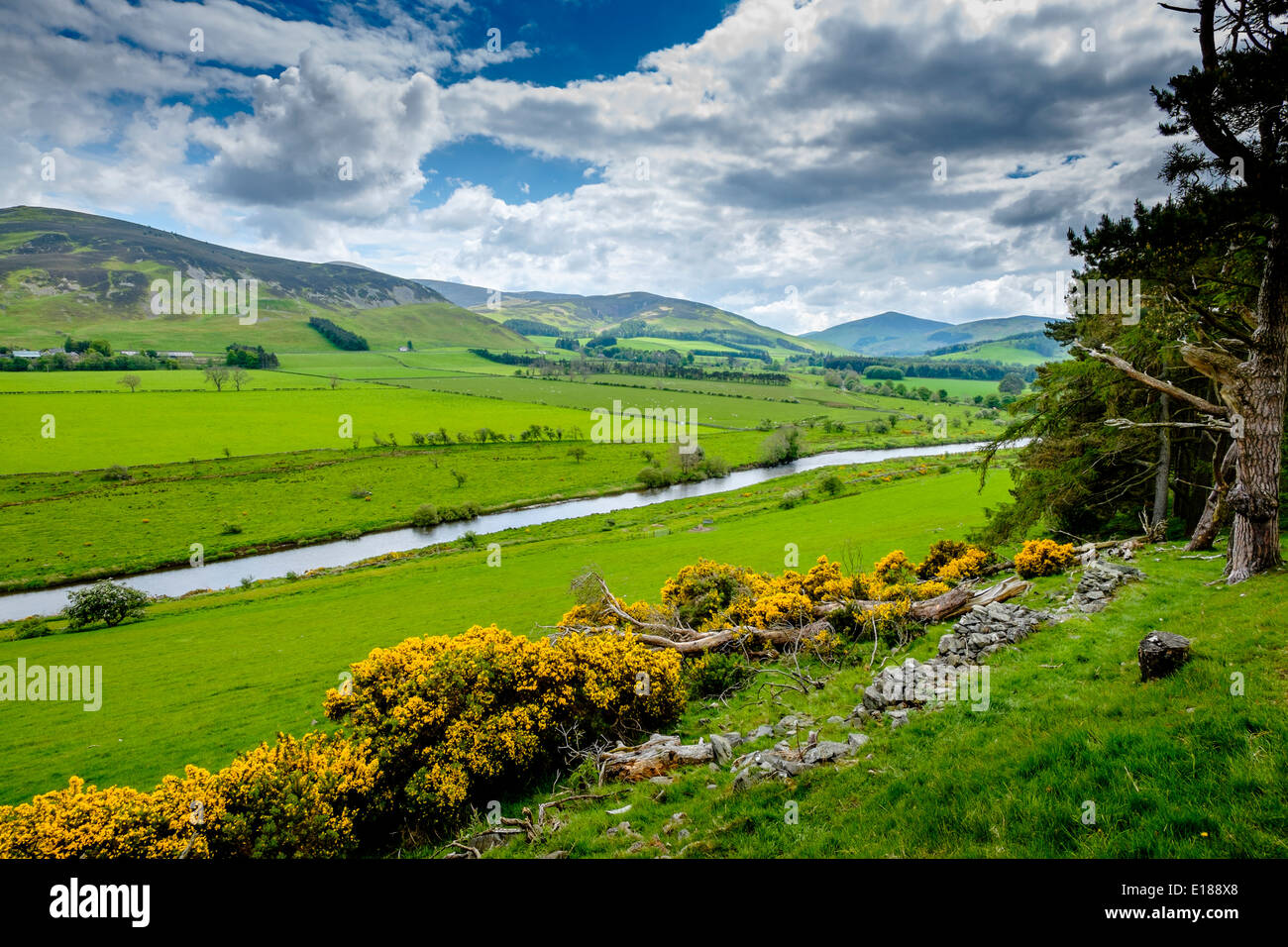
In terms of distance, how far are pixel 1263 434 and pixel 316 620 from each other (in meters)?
39.3

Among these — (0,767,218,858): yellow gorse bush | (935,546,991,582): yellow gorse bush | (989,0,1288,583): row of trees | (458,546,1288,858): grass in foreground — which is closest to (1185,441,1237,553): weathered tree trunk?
(989,0,1288,583): row of trees

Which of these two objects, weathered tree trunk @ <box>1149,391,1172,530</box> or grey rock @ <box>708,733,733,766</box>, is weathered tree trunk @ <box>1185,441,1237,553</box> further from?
grey rock @ <box>708,733,733,766</box>

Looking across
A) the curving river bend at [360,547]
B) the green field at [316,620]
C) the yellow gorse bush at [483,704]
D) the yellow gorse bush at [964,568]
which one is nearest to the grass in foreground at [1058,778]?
the yellow gorse bush at [483,704]

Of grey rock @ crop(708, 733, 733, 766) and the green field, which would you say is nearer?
grey rock @ crop(708, 733, 733, 766)

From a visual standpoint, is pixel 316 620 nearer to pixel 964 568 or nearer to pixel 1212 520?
pixel 964 568

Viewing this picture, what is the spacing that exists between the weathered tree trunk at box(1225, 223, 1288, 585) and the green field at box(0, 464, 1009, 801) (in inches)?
787

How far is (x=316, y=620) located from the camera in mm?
31406

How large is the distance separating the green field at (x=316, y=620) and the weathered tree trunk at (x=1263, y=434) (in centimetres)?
2000

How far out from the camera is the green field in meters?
17.3

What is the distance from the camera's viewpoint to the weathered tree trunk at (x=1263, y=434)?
1200cm
